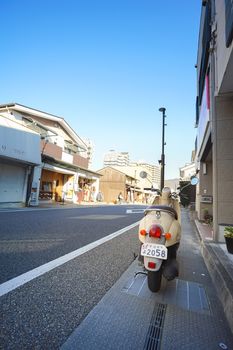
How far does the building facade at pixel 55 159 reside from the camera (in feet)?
54.4

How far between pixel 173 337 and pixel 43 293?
1.37 metres

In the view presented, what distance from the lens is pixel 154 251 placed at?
230 centimetres

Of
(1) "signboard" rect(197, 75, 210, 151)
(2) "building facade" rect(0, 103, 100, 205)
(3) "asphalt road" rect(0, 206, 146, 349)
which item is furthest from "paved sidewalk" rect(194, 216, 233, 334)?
(2) "building facade" rect(0, 103, 100, 205)

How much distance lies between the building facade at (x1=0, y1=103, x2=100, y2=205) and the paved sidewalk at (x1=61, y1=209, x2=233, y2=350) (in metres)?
12.5

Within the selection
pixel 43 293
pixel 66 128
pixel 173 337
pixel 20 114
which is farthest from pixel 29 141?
pixel 173 337

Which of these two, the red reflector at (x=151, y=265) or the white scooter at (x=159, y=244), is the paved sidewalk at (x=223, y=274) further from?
the red reflector at (x=151, y=265)

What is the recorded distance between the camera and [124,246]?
4594 mm

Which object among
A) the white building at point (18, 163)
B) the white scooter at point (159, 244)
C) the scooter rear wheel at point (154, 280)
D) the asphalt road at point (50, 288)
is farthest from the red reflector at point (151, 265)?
the white building at point (18, 163)

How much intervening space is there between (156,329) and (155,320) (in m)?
0.13

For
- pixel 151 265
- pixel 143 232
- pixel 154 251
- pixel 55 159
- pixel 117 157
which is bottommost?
pixel 151 265

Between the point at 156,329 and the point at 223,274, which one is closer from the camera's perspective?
the point at 156,329

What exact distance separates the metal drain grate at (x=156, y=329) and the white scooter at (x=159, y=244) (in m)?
0.32

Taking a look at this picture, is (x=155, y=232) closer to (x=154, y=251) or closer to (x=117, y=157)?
(x=154, y=251)

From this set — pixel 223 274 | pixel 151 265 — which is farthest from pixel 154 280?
pixel 223 274
